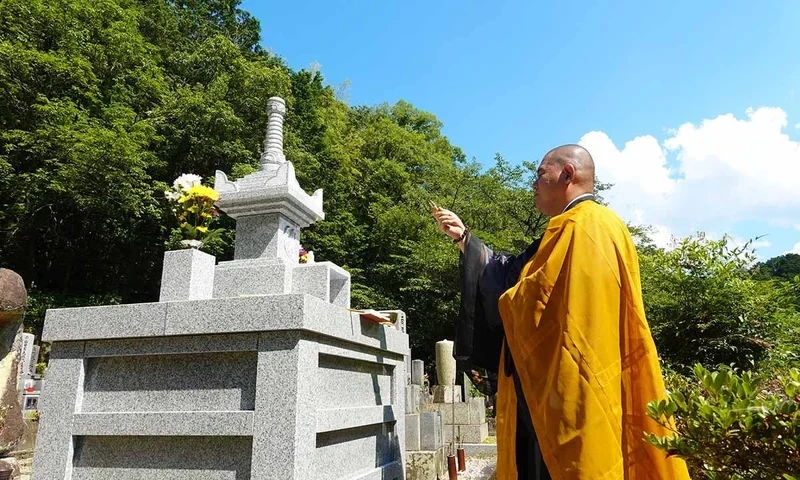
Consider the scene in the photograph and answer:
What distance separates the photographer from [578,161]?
278 cm

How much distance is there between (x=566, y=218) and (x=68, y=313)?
3.24 metres

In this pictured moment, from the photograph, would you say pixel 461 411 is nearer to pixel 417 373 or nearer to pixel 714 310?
pixel 417 373

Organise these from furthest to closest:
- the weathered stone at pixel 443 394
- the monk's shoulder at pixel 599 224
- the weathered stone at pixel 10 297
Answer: the weathered stone at pixel 443 394 < the weathered stone at pixel 10 297 < the monk's shoulder at pixel 599 224

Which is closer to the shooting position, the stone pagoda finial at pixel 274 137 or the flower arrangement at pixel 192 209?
the flower arrangement at pixel 192 209

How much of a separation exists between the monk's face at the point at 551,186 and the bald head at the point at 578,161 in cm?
4

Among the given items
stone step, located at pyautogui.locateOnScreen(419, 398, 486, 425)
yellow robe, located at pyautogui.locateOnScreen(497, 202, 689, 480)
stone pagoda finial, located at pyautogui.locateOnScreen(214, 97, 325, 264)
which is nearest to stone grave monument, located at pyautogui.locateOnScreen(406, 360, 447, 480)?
stone step, located at pyautogui.locateOnScreen(419, 398, 486, 425)

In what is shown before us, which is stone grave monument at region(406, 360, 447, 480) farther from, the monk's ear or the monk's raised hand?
the monk's ear

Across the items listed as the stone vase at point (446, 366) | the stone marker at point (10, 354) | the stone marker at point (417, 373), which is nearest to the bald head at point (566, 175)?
the stone marker at point (10, 354)

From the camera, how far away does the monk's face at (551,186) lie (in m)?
2.80

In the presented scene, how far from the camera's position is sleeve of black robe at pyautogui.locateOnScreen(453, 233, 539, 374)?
3010mm

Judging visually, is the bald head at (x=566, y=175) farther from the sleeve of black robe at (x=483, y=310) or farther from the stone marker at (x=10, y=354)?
the stone marker at (x=10, y=354)

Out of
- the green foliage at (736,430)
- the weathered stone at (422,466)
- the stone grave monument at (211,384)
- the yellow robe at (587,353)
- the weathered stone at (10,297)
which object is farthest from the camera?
the weathered stone at (422,466)

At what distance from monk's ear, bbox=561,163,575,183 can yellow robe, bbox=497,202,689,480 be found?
0.24 meters

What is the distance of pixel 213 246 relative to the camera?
16.8m
